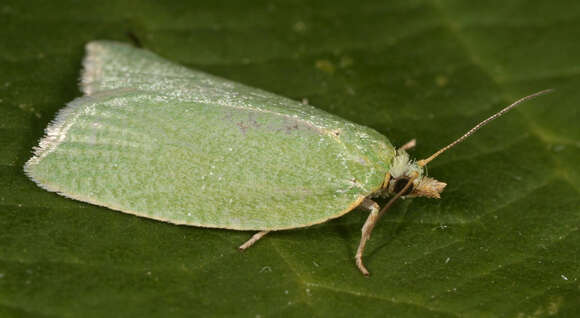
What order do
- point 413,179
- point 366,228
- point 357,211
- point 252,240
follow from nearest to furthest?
point 252,240 < point 366,228 < point 413,179 < point 357,211

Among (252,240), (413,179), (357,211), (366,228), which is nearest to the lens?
(252,240)

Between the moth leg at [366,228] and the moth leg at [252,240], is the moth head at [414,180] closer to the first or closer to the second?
the moth leg at [366,228]

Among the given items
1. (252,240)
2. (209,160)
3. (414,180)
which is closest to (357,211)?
(414,180)

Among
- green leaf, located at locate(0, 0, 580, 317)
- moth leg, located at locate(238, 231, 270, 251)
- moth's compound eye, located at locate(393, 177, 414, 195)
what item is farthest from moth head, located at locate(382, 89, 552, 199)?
moth leg, located at locate(238, 231, 270, 251)

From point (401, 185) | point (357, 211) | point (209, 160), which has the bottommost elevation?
point (357, 211)

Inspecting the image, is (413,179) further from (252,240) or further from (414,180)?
(252,240)

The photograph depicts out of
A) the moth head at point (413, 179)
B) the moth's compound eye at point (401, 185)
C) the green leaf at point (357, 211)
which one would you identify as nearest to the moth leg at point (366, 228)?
the green leaf at point (357, 211)

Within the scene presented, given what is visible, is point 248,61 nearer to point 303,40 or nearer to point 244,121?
point 303,40

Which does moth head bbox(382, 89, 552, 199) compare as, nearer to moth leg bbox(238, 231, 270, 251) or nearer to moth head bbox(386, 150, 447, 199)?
moth head bbox(386, 150, 447, 199)

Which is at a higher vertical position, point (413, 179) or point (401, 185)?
point (413, 179)
